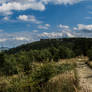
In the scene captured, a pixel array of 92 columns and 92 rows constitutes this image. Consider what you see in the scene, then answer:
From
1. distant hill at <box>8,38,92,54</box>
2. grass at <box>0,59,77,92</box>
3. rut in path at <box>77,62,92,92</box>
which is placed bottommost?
rut in path at <box>77,62,92,92</box>

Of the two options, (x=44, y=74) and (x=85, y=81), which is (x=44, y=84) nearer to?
(x=44, y=74)

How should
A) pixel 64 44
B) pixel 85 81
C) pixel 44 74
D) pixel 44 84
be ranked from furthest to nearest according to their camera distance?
pixel 64 44 < pixel 85 81 < pixel 44 74 < pixel 44 84

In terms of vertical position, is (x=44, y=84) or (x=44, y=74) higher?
(x=44, y=74)


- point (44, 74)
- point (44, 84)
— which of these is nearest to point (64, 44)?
point (44, 74)

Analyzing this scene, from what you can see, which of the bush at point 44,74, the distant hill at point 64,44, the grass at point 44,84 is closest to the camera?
the grass at point 44,84

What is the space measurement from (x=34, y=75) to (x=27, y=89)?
4.43 ft

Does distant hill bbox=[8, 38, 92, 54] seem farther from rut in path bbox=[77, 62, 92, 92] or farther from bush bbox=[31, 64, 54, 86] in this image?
bush bbox=[31, 64, 54, 86]

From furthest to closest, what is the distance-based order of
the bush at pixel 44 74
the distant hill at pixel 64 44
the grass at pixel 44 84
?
the distant hill at pixel 64 44 → the bush at pixel 44 74 → the grass at pixel 44 84

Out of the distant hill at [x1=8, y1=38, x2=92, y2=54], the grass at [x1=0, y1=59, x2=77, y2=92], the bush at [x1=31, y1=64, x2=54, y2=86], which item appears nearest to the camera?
the grass at [x1=0, y1=59, x2=77, y2=92]

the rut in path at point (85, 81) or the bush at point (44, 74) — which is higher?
the bush at point (44, 74)

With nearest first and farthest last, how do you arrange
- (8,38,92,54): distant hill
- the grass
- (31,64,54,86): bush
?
1. the grass
2. (31,64,54,86): bush
3. (8,38,92,54): distant hill

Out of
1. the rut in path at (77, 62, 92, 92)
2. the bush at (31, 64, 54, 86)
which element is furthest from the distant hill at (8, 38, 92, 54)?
the bush at (31, 64, 54, 86)

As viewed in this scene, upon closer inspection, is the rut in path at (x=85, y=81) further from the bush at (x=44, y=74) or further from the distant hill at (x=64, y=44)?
the distant hill at (x=64, y=44)

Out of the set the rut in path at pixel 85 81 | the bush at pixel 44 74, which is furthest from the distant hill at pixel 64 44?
the bush at pixel 44 74
